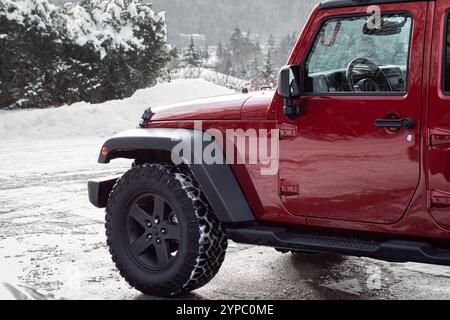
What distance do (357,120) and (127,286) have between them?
1953 mm

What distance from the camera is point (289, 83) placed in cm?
374

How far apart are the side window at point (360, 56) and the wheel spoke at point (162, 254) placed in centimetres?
Result: 131

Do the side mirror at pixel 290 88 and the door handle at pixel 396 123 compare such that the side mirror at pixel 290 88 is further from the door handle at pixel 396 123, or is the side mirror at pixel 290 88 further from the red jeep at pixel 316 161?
the door handle at pixel 396 123

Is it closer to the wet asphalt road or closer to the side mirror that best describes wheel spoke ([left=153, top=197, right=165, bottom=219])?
the wet asphalt road

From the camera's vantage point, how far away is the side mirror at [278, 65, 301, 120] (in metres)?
3.73

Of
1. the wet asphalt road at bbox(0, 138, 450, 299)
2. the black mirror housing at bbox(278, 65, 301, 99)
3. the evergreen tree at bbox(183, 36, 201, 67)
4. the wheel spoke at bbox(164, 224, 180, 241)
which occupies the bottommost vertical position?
the wet asphalt road at bbox(0, 138, 450, 299)

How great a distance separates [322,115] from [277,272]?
158 centimetres

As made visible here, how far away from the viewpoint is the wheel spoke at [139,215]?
429 centimetres

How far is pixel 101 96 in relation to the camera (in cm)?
2117

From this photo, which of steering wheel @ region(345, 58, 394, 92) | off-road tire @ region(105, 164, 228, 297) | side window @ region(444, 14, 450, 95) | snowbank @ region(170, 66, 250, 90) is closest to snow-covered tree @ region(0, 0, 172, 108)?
snowbank @ region(170, 66, 250, 90)

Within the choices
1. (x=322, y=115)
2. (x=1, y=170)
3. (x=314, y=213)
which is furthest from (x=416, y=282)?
(x=1, y=170)

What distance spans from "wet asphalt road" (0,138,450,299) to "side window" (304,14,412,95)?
1.41 meters

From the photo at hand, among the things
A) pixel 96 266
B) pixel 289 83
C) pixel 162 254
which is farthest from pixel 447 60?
pixel 96 266

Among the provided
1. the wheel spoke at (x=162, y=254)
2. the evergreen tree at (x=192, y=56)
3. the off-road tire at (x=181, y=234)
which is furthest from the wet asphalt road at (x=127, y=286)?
the evergreen tree at (x=192, y=56)
